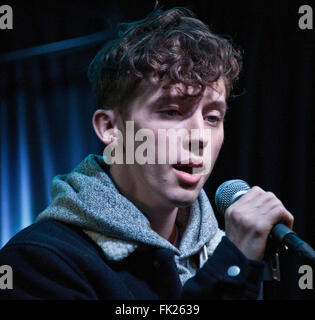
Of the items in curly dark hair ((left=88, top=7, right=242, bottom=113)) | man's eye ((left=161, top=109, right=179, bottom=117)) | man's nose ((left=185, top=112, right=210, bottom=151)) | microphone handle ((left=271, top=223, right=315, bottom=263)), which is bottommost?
microphone handle ((left=271, top=223, right=315, bottom=263))

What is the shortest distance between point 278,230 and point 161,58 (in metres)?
0.62

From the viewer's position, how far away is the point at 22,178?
3.20m

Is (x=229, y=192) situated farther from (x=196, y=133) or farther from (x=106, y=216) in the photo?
(x=106, y=216)

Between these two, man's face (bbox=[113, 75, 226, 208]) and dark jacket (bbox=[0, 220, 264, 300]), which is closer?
dark jacket (bbox=[0, 220, 264, 300])

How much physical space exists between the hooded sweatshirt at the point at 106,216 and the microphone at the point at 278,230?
0.22 m

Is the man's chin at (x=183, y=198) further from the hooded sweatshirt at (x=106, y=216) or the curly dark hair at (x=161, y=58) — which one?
the curly dark hair at (x=161, y=58)

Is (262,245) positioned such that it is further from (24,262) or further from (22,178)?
(22,178)

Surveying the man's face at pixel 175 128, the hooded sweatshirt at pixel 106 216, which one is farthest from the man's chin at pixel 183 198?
the hooded sweatshirt at pixel 106 216

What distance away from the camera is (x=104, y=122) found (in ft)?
4.64

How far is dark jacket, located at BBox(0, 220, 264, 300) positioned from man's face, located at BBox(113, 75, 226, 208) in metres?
0.17

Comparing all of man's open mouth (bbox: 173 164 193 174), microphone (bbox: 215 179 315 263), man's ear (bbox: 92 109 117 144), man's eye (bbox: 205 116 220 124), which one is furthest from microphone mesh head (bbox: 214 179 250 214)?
man's ear (bbox: 92 109 117 144)

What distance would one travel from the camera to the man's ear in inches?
55.1

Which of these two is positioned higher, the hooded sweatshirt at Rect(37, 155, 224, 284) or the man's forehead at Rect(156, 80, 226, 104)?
the man's forehead at Rect(156, 80, 226, 104)

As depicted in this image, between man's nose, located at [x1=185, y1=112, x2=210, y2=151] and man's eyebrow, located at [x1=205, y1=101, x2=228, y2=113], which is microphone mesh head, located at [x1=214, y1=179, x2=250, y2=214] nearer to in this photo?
man's nose, located at [x1=185, y1=112, x2=210, y2=151]
